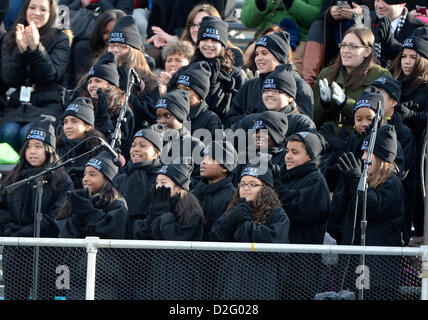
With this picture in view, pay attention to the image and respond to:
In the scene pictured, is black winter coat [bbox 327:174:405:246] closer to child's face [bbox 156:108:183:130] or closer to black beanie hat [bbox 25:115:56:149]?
child's face [bbox 156:108:183:130]

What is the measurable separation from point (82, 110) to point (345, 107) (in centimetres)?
258

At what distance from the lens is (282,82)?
10445 mm

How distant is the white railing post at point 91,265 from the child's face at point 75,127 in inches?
127

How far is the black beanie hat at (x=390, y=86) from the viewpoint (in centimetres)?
1045

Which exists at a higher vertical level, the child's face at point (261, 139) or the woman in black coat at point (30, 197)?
the child's face at point (261, 139)

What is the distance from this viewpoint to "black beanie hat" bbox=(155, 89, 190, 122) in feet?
34.8

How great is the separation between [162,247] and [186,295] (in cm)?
95

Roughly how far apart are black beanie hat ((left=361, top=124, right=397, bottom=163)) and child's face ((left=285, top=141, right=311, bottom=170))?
1.69ft

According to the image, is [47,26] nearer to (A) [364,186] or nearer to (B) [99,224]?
(B) [99,224]

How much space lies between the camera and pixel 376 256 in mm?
7977

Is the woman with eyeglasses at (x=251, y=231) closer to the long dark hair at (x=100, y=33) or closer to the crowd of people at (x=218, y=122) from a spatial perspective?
the crowd of people at (x=218, y=122)

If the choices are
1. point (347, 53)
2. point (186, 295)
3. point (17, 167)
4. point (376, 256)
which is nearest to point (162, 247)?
point (186, 295)

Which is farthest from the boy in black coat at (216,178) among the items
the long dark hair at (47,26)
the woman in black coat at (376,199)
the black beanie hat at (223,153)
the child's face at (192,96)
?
the long dark hair at (47,26)

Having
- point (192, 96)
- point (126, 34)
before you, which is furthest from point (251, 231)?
point (126, 34)
